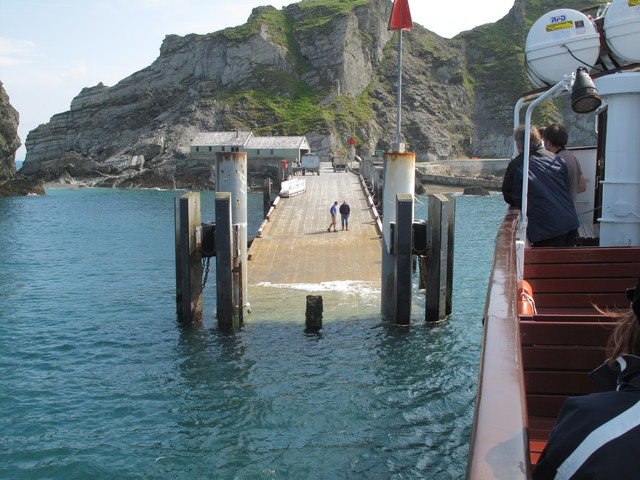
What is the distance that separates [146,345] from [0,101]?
79829 mm

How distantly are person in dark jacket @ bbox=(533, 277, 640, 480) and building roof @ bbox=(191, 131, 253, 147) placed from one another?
85.2 metres

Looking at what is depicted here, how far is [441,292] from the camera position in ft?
47.6

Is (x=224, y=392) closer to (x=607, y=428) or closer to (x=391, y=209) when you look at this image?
(x=391, y=209)

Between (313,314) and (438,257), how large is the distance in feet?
10.4

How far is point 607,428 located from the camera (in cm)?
192

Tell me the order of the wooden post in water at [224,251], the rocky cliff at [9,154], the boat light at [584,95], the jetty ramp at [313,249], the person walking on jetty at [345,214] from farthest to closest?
the rocky cliff at [9,154] → the person walking on jetty at [345,214] → the jetty ramp at [313,249] → the wooden post in water at [224,251] → the boat light at [584,95]

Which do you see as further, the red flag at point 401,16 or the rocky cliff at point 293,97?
the rocky cliff at point 293,97

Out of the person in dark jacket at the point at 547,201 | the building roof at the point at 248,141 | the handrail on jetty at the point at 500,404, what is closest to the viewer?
the handrail on jetty at the point at 500,404

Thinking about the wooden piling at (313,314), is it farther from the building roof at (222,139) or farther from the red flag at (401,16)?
the building roof at (222,139)

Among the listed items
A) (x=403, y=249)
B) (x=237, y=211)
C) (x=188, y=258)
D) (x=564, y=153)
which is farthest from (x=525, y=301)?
(x=237, y=211)

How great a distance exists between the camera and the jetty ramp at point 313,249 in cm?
1805

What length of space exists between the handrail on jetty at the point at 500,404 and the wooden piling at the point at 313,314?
31.4ft

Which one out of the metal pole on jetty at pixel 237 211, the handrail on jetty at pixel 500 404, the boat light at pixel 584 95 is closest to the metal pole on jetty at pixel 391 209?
the metal pole on jetty at pixel 237 211

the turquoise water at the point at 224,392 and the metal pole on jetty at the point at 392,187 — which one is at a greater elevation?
the metal pole on jetty at the point at 392,187
